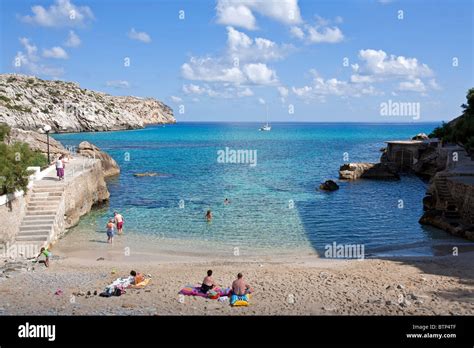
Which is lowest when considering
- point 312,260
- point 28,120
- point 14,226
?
point 312,260

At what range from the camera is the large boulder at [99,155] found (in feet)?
148

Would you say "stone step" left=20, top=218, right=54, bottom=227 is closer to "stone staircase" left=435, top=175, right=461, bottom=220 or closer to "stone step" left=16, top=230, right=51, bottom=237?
"stone step" left=16, top=230, right=51, bottom=237

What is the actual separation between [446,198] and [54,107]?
133052 millimetres

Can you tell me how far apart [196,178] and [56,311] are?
3732cm

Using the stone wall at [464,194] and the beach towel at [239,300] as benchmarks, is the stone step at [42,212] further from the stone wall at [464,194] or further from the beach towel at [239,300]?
the stone wall at [464,194]

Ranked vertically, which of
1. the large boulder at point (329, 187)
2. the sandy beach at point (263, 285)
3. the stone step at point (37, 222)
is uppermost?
the large boulder at point (329, 187)

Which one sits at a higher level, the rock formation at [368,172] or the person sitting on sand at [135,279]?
the rock formation at [368,172]

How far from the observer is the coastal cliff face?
12200 cm

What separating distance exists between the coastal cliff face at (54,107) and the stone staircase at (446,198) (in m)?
103

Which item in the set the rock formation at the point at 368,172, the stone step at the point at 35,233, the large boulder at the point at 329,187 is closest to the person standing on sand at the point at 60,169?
the stone step at the point at 35,233

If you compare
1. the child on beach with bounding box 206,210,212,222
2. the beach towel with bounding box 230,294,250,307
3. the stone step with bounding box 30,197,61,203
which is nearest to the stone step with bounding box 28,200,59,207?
the stone step with bounding box 30,197,61,203
